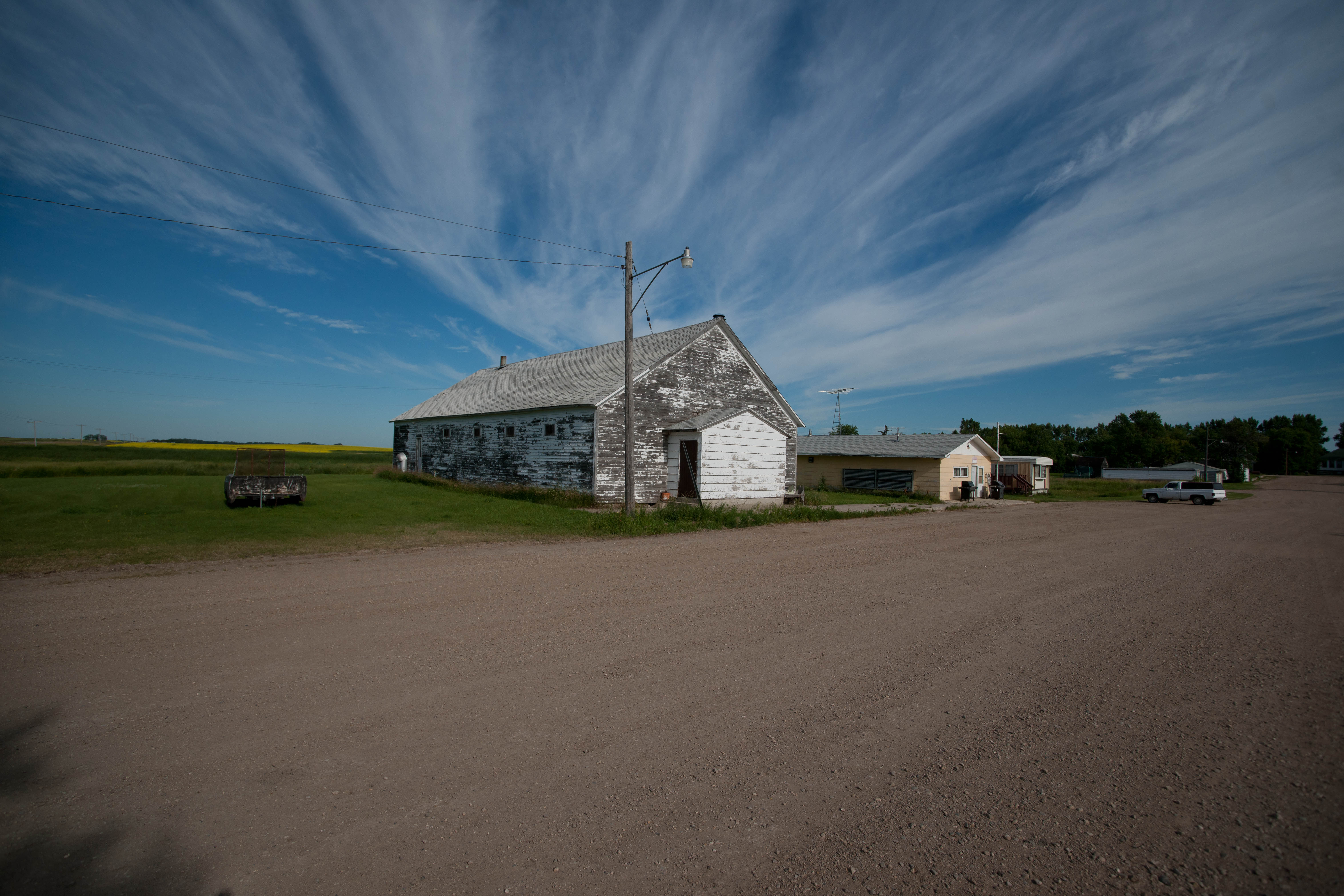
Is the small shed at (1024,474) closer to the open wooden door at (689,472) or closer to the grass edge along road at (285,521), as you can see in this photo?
the grass edge along road at (285,521)

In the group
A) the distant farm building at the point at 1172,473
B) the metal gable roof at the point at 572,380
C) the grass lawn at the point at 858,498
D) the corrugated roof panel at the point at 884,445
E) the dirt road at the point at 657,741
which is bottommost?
the dirt road at the point at 657,741

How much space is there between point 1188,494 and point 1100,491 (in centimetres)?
1199

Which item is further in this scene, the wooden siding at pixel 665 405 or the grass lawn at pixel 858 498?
the grass lawn at pixel 858 498

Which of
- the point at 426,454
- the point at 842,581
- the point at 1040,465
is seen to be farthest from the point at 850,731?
the point at 1040,465

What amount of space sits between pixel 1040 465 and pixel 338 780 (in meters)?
51.8

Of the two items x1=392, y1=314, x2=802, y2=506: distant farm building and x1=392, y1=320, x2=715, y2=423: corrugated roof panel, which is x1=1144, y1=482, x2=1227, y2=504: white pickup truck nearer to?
x1=392, y1=314, x2=802, y2=506: distant farm building

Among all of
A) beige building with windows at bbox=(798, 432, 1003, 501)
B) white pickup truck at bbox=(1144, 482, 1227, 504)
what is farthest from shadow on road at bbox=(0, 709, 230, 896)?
white pickup truck at bbox=(1144, 482, 1227, 504)

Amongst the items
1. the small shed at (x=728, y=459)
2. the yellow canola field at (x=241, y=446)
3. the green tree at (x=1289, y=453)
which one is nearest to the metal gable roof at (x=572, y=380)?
the small shed at (x=728, y=459)

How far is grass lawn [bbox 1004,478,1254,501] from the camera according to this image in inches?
1519

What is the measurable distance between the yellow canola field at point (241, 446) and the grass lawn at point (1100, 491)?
229 feet

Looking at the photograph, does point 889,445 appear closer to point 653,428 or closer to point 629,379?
point 653,428

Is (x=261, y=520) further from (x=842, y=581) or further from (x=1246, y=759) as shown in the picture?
(x=1246, y=759)

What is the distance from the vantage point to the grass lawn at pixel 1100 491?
38594mm

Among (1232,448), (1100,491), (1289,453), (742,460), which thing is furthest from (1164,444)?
(742,460)
